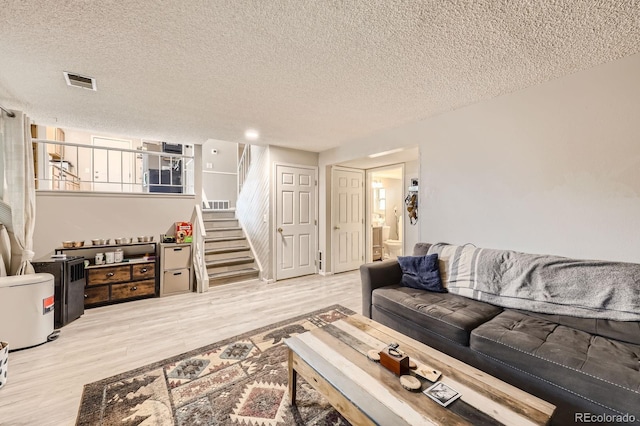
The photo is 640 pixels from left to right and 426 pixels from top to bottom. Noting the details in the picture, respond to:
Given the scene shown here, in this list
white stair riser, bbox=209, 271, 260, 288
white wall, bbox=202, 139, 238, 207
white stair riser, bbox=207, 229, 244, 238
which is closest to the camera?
white stair riser, bbox=209, 271, 260, 288

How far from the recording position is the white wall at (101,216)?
3.36 m

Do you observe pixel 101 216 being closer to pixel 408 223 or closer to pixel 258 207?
pixel 258 207

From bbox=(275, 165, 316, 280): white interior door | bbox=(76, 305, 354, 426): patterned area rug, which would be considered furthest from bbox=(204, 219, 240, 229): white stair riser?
bbox=(76, 305, 354, 426): patterned area rug

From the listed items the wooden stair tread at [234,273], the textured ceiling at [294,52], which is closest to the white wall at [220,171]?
the wooden stair tread at [234,273]

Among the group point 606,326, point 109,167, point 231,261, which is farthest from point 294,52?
point 109,167

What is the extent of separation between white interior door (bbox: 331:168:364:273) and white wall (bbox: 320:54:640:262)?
2.06 meters

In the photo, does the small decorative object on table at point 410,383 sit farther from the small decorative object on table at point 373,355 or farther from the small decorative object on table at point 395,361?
the small decorative object on table at point 373,355

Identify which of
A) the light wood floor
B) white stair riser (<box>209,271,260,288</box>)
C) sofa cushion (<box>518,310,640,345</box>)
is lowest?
the light wood floor

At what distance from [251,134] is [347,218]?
2454mm

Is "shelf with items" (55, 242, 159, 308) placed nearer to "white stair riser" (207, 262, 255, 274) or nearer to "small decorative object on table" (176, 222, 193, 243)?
"small decorative object on table" (176, 222, 193, 243)

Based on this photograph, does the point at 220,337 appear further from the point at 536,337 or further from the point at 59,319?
the point at 536,337

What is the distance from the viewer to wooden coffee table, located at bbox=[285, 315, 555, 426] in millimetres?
1025

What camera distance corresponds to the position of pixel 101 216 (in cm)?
366

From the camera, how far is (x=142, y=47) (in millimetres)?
1787
